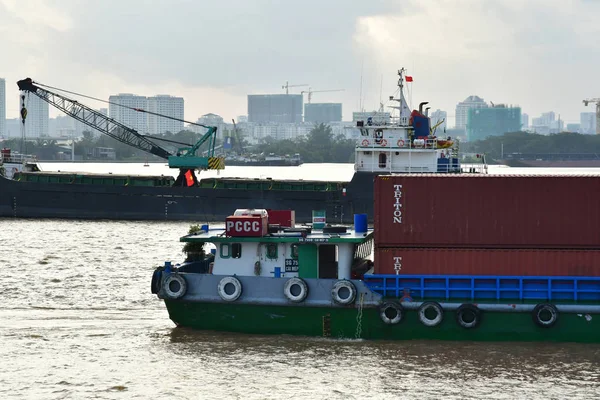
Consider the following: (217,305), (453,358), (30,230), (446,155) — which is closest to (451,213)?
(453,358)

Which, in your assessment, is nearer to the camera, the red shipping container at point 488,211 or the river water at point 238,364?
the river water at point 238,364

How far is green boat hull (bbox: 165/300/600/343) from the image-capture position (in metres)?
29.0

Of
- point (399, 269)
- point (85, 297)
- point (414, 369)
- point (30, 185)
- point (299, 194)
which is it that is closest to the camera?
point (414, 369)

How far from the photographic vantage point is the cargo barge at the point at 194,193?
6347 cm

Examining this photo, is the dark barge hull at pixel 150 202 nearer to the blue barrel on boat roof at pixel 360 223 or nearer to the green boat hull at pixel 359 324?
the blue barrel on boat roof at pixel 360 223

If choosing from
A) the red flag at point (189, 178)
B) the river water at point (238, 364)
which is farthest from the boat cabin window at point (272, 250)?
the red flag at point (189, 178)

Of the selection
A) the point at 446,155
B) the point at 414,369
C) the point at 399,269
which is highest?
the point at 446,155

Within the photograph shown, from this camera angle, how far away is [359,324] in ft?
97.6

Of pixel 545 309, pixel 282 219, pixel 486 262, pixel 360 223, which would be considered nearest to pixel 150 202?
pixel 282 219

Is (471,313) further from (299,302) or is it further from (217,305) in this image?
(217,305)

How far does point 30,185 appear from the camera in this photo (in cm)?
7306

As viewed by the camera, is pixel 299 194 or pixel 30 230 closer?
pixel 30 230

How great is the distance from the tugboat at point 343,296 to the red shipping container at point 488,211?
1.10 metres

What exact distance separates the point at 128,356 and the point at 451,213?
10416 mm
